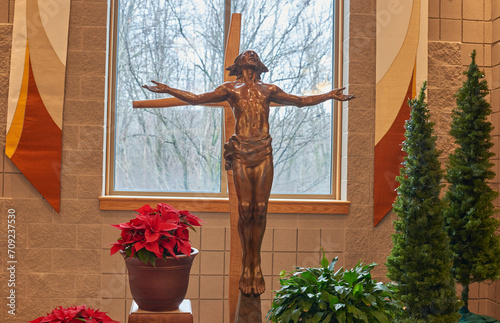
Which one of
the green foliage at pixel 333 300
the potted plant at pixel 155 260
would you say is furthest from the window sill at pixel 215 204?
the potted plant at pixel 155 260

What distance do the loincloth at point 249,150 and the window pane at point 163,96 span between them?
1503 millimetres

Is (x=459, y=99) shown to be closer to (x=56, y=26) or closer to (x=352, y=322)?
(x=352, y=322)

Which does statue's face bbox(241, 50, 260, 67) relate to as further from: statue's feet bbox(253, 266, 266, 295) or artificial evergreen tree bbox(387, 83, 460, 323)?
artificial evergreen tree bbox(387, 83, 460, 323)

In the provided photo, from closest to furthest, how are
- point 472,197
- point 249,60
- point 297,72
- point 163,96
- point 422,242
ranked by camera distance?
point 249,60, point 422,242, point 472,197, point 163,96, point 297,72

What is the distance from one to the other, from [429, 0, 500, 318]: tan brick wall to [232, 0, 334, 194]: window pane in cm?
74

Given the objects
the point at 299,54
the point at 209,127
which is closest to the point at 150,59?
the point at 209,127

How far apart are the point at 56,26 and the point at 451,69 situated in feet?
9.12

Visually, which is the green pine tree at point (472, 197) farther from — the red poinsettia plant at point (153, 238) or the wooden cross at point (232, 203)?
the red poinsettia plant at point (153, 238)

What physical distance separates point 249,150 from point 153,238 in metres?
0.52

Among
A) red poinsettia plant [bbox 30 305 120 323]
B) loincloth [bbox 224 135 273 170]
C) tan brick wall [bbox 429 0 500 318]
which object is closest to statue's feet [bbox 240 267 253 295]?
loincloth [bbox 224 135 273 170]

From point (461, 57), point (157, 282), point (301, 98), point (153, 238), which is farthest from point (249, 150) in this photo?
point (461, 57)

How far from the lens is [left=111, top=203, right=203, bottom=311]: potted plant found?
1759mm

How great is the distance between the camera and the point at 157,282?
69.7 inches

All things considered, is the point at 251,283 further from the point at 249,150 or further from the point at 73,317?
the point at 73,317
